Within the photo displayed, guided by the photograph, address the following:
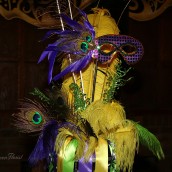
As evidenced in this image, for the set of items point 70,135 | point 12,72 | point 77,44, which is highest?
point 12,72

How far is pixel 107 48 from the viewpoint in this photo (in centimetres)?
131

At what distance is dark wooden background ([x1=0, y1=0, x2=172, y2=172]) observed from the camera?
3.34 metres

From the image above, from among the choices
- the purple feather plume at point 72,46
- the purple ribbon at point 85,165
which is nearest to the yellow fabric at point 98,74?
the purple feather plume at point 72,46

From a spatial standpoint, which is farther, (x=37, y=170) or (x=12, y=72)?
(x=12, y=72)

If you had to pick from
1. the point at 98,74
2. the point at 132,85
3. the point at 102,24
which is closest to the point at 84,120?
the point at 98,74

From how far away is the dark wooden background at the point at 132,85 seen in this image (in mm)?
3340

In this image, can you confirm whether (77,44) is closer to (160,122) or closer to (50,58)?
(50,58)

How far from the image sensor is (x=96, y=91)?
1.37m

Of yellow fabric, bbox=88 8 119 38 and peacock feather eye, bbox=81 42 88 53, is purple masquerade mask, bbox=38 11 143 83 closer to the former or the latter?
peacock feather eye, bbox=81 42 88 53

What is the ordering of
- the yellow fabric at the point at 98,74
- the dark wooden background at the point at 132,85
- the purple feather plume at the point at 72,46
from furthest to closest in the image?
the dark wooden background at the point at 132,85 < the yellow fabric at the point at 98,74 < the purple feather plume at the point at 72,46

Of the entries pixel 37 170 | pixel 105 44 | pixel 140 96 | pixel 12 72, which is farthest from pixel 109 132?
pixel 140 96

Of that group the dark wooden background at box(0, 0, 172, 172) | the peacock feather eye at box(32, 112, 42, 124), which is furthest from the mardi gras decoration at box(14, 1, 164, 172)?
the dark wooden background at box(0, 0, 172, 172)

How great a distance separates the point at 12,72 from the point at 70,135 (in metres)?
2.22

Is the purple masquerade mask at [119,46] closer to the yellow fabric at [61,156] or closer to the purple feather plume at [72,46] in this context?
the purple feather plume at [72,46]
